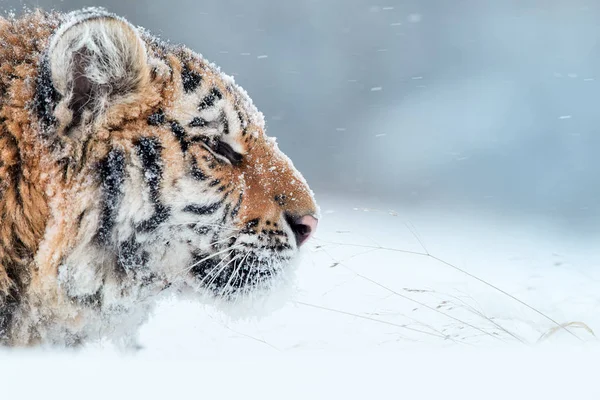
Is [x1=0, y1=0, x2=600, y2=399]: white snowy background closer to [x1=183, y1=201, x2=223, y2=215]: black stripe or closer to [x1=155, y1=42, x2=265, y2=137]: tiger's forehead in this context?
[x1=183, y1=201, x2=223, y2=215]: black stripe

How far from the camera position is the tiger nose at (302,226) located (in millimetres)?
2902

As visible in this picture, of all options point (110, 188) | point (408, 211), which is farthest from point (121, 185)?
point (408, 211)

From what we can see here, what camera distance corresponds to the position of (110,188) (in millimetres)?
2518

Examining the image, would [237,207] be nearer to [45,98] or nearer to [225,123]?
[225,123]

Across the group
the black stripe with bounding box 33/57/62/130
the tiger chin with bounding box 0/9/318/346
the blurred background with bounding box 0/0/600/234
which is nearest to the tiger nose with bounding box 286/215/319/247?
the tiger chin with bounding box 0/9/318/346

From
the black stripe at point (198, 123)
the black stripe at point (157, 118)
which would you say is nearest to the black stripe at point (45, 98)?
the black stripe at point (157, 118)

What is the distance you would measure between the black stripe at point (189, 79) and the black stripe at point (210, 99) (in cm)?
7

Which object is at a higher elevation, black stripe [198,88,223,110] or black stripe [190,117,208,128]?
black stripe [198,88,223,110]

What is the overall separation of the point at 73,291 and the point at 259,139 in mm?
1031

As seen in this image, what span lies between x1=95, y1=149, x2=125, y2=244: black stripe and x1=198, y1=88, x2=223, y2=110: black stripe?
0.41 metres

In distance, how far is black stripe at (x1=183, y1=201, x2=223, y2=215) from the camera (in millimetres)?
2703

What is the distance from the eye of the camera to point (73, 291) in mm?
2564

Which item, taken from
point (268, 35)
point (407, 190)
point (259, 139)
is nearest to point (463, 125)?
point (407, 190)

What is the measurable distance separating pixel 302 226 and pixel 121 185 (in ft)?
2.73
